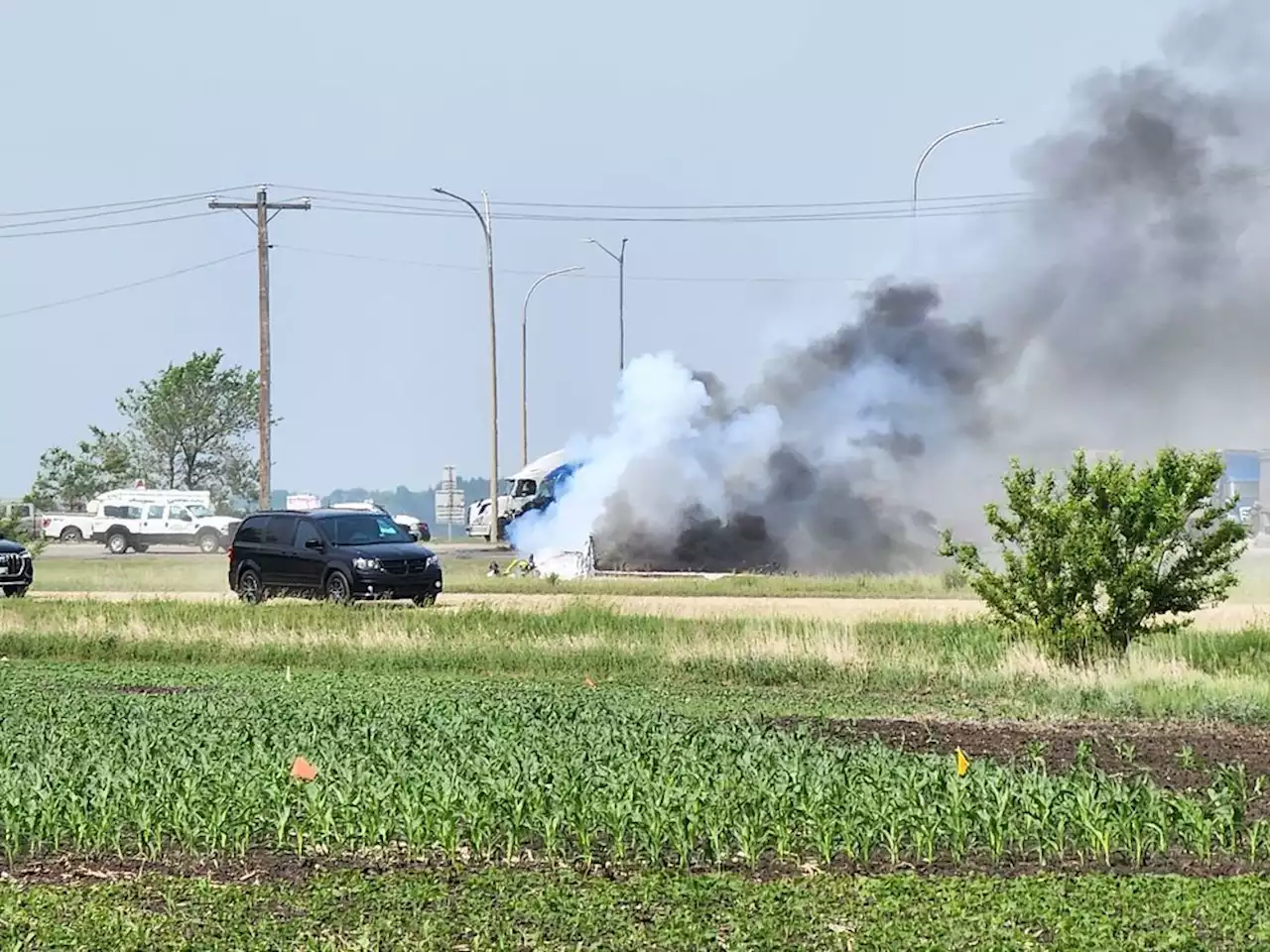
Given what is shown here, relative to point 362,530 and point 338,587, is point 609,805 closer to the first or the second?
point 338,587

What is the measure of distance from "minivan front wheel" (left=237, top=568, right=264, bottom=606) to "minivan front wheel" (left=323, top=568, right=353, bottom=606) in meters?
1.95

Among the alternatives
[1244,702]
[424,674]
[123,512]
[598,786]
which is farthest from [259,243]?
[598,786]

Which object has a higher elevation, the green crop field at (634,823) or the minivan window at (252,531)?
the minivan window at (252,531)

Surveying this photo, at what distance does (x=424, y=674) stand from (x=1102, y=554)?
8.33 m

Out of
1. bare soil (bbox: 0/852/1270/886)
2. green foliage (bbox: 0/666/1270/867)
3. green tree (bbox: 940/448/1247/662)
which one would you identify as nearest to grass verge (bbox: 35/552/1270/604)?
green tree (bbox: 940/448/1247/662)

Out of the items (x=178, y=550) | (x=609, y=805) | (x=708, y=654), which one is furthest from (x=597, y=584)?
(x=178, y=550)

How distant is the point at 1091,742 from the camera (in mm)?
15586

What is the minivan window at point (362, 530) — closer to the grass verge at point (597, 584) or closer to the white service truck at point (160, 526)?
the grass verge at point (597, 584)

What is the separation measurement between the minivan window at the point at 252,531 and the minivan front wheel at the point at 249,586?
578 millimetres

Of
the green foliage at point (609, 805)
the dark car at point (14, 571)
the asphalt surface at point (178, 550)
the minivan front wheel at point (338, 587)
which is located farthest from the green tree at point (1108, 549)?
the asphalt surface at point (178, 550)

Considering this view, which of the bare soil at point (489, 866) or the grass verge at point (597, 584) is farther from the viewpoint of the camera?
the grass verge at point (597, 584)

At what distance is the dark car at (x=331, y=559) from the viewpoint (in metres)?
33.6

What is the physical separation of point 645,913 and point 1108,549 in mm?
13293

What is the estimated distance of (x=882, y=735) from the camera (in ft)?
52.3
